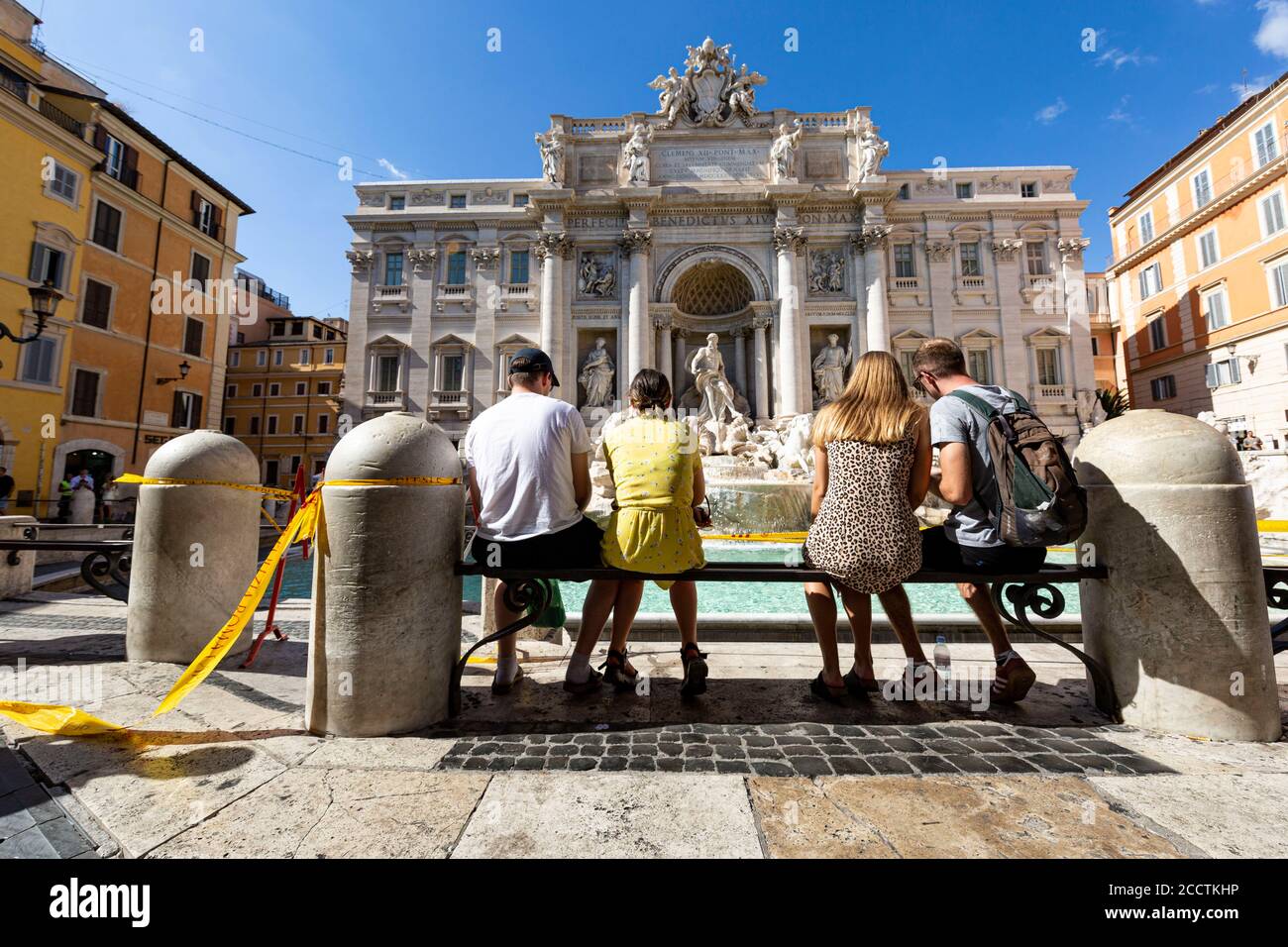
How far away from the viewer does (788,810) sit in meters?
1.68

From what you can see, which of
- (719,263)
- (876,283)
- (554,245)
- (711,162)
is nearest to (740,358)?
(719,263)

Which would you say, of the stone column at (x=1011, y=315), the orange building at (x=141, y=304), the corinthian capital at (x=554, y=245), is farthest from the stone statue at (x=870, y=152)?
the orange building at (x=141, y=304)

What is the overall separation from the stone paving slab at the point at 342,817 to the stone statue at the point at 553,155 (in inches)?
979

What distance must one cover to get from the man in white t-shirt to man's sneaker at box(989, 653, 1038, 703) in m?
2.12

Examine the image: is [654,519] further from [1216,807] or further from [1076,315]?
[1076,315]

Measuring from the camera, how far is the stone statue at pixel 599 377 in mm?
21812

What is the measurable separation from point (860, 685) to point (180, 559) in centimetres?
434

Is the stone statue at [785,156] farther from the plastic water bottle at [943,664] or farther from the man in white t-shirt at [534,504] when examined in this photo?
the man in white t-shirt at [534,504]

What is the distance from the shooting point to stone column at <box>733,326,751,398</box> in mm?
22578

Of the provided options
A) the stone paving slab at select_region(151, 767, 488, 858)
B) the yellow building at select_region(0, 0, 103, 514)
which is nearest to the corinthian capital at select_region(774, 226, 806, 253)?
the stone paving slab at select_region(151, 767, 488, 858)

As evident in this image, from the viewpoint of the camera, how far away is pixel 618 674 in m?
2.99

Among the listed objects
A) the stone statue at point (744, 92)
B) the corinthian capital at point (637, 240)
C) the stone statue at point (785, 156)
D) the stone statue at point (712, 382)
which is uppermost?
the stone statue at point (744, 92)
